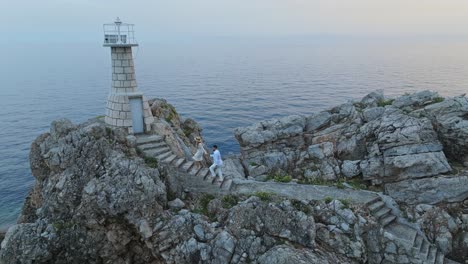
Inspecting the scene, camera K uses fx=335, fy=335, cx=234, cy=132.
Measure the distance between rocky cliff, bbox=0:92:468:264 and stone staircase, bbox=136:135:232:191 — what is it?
0.33 m

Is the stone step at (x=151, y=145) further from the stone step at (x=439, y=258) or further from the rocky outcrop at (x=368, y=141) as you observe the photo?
the stone step at (x=439, y=258)

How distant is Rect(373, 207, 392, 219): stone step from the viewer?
18945 millimetres

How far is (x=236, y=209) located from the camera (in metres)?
17.3

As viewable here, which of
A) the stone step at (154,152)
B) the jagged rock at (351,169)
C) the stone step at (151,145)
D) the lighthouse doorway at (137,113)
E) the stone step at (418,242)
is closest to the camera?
the stone step at (418,242)

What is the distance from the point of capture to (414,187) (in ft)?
71.3

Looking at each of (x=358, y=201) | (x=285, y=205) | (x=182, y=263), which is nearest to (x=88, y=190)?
(x=182, y=263)

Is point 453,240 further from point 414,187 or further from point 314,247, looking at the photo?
point 314,247

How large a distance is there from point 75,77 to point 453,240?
100575 mm

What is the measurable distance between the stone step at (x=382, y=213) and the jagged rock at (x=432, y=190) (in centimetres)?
302

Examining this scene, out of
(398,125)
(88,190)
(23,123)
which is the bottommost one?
(23,123)

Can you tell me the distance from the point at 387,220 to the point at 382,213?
45cm

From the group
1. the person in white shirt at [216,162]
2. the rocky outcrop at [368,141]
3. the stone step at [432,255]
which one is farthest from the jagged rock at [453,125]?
the person in white shirt at [216,162]

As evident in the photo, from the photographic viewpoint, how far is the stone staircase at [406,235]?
17.4 metres

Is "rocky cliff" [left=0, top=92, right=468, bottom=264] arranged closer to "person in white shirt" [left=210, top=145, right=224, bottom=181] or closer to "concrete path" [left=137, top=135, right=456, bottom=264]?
"concrete path" [left=137, top=135, right=456, bottom=264]
